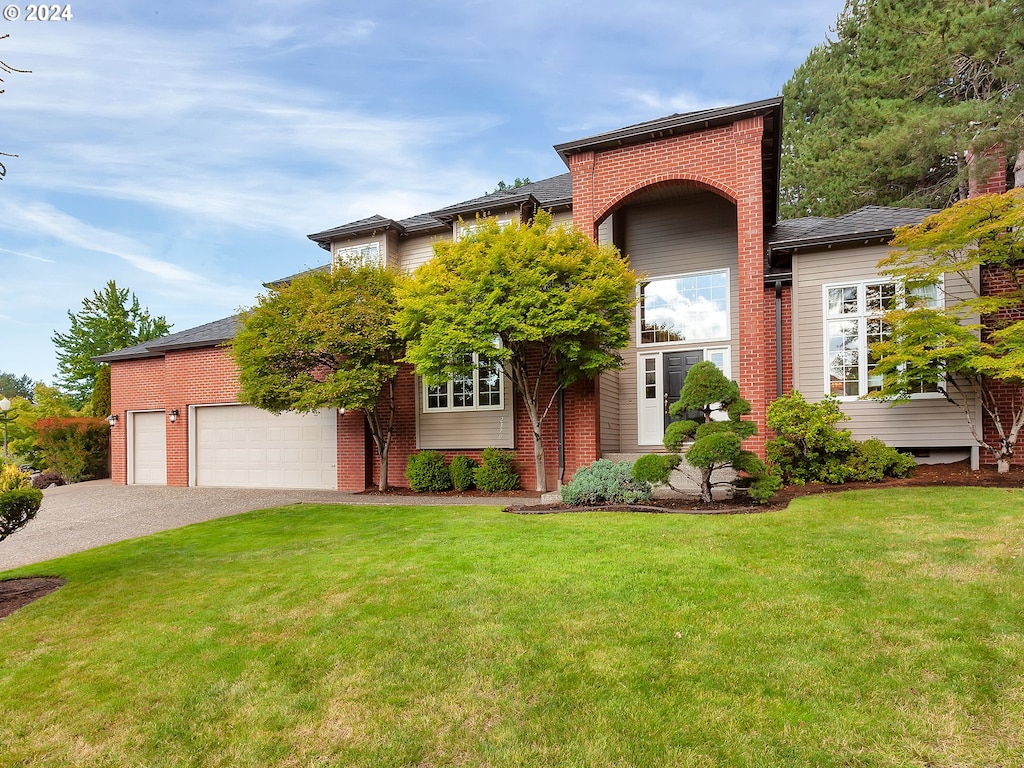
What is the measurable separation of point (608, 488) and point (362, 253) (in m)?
7.94

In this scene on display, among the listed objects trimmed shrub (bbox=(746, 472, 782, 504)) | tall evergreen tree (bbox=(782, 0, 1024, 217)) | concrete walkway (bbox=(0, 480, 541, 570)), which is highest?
tall evergreen tree (bbox=(782, 0, 1024, 217))

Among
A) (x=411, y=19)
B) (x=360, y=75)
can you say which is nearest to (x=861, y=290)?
(x=411, y=19)

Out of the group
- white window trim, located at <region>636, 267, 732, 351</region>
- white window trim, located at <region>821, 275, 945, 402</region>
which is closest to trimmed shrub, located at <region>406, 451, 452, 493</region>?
white window trim, located at <region>636, 267, 732, 351</region>

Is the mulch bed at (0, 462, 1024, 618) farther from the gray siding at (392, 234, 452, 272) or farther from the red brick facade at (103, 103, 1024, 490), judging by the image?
the gray siding at (392, 234, 452, 272)

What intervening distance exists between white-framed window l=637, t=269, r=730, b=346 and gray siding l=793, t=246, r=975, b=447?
148 centimetres

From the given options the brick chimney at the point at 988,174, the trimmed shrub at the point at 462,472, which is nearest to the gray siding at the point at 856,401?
the brick chimney at the point at 988,174

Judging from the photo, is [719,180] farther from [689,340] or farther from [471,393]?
[471,393]

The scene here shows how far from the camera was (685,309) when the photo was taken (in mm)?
11664

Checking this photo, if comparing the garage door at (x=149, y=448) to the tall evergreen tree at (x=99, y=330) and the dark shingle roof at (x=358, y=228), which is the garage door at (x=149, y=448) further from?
the tall evergreen tree at (x=99, y=330)

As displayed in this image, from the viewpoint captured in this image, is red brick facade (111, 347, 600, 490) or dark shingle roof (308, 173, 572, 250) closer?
red brick facade (111, 347, 600, 490)

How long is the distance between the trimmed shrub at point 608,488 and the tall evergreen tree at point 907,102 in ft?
30.8

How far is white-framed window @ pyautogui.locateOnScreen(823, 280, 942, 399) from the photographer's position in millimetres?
9711

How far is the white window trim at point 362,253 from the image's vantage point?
1242 centimetres

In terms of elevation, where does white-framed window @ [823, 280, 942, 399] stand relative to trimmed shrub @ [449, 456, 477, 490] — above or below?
above
